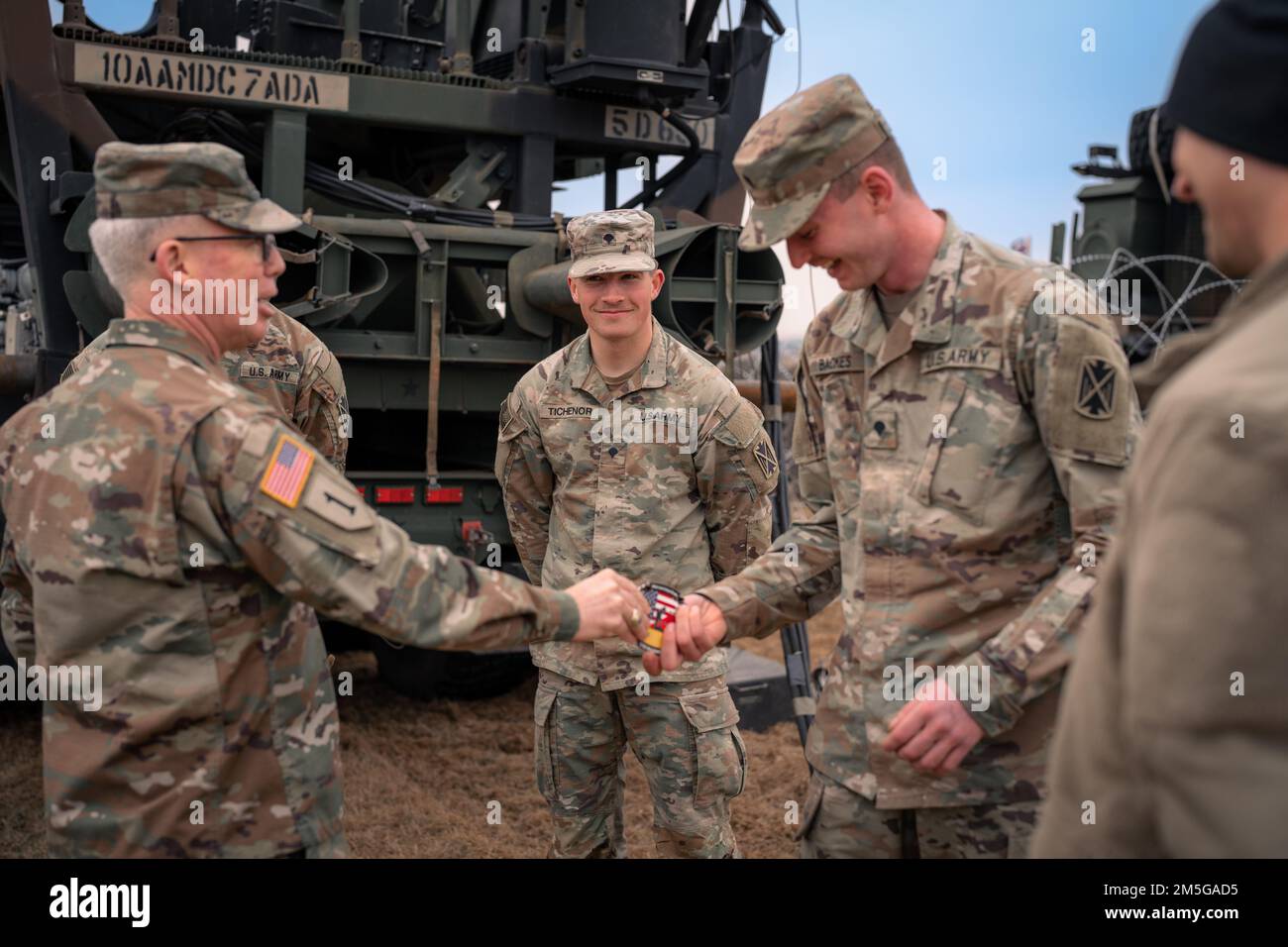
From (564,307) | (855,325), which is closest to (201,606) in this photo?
(855,325)

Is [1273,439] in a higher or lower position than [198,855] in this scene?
higher

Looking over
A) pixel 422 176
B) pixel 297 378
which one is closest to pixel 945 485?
pixel 297 378

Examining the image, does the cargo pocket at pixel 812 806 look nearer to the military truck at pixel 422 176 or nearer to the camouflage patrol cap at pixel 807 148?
the camouflage patrol cap at pixel 807 148

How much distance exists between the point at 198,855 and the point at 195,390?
0.78m

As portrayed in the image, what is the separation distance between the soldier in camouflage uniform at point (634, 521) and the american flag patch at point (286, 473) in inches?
62.0

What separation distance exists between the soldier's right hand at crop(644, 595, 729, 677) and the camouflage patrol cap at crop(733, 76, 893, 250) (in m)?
0.81

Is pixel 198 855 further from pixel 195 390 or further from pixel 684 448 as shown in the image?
pixel 684 448

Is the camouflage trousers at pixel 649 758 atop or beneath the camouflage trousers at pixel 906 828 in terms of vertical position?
beneath

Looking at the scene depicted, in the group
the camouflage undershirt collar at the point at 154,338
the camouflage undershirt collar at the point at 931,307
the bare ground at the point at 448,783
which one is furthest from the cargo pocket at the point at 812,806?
the bare ground at the point at 448,783

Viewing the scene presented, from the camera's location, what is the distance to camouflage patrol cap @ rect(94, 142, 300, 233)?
230 cm

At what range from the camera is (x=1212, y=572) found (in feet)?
3.60

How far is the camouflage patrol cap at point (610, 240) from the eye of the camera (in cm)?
381

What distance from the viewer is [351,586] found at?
7.26ft

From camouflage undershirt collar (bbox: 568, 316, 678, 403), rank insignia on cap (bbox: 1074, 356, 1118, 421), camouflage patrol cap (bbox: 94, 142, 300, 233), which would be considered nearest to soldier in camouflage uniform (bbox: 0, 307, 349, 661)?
camouflage undershirt collar (bbox: 568, 316, 678, 403)
